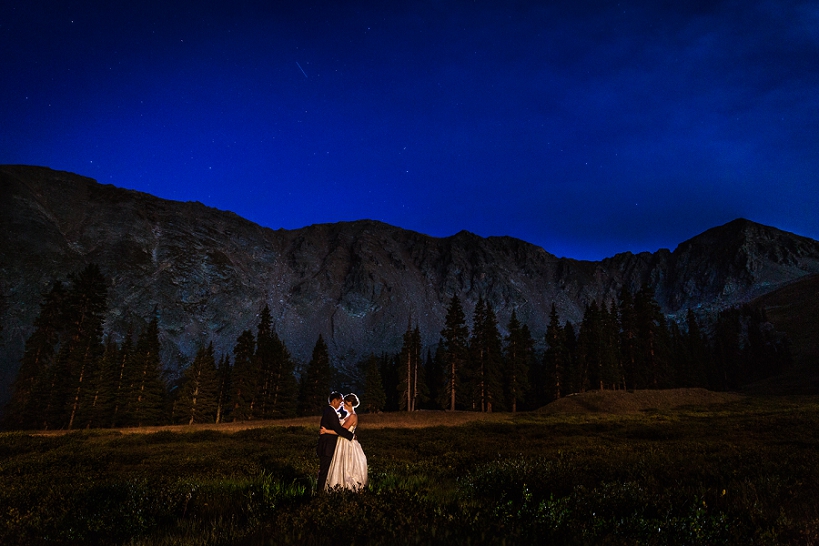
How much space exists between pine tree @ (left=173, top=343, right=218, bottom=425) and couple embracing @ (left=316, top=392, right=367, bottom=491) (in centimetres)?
5608

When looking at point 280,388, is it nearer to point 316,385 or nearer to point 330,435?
point 316,385

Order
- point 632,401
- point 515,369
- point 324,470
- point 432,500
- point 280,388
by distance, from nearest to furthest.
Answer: point 432,500, point 324,470, point 632,401, point 515,369, point 280,388

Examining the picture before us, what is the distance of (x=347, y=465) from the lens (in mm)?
9203

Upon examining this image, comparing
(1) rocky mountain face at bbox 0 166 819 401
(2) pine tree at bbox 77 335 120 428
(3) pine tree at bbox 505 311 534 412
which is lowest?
(2) pine tree at bbox 77 335 120 428

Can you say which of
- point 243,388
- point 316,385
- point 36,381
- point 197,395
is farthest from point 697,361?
point 36,381

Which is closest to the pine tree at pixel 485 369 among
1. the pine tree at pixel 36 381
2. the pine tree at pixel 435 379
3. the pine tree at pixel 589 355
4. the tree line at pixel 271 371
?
the tree line at pixel 271 371

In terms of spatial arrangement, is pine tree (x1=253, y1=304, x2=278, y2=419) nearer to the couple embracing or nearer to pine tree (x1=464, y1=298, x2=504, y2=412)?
pine tree (x1=464, y1=298, x2=504, y2=412)

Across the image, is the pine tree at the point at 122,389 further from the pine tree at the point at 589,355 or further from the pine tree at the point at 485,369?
the pine tree at the point at 589,355

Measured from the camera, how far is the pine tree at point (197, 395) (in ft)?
189

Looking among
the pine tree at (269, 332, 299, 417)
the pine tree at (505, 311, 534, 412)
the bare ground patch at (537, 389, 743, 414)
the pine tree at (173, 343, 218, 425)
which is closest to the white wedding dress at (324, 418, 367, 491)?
the bare ground patch at (537, 389, 743, 414)

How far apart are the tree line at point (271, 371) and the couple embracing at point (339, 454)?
41.0m

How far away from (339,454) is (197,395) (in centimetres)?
5764

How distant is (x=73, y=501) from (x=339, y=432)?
18.0ft

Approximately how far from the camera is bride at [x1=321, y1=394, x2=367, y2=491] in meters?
8.98
